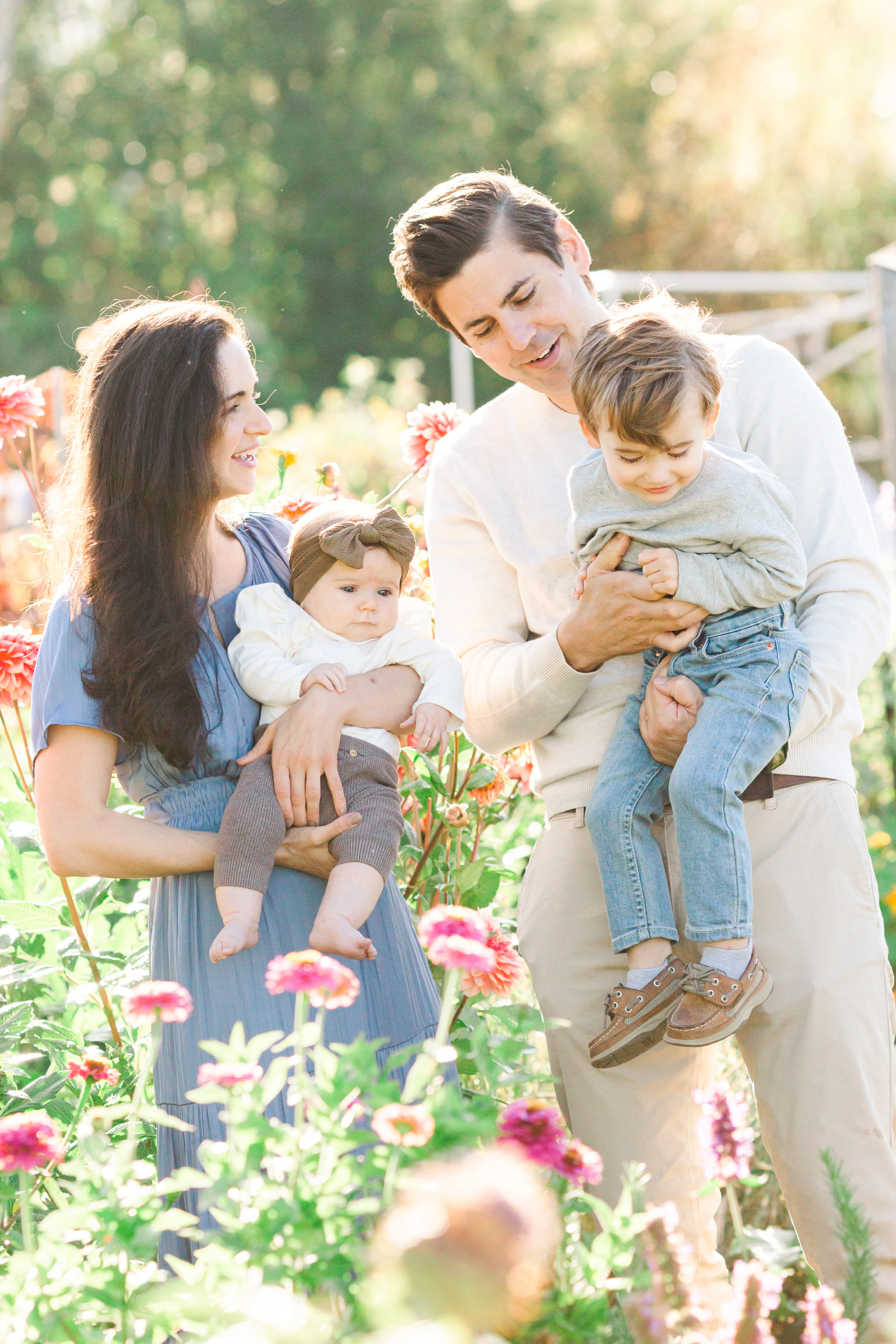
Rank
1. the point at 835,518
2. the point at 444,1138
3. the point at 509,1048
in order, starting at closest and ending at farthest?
1. the point at 444,1138
2. the point at 509,1048
3. the point at 835,518

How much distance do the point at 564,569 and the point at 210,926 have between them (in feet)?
3.03

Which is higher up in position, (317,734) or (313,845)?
(317,734)

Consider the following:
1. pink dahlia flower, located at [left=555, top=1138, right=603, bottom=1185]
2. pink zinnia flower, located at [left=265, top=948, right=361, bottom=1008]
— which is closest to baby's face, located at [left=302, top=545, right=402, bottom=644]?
pink zinnia flower, located at [left=265, top=948, right=361, bottom=1008]

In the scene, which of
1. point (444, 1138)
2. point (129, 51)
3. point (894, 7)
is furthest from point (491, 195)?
point (129, 51)

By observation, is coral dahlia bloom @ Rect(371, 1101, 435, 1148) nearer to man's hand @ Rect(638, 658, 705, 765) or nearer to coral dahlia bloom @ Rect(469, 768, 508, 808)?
man's hand @ Rect(638, 658, 705, 765)

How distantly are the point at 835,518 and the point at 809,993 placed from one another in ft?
2.61

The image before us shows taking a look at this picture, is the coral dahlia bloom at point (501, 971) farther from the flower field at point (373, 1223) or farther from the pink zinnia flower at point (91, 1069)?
the pink zinnia flower at point (91, 1069)

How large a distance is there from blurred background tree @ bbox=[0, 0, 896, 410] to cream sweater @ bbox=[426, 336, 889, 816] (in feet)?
68.7

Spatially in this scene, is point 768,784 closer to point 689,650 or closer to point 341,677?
point 689,650

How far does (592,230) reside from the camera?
985 inches

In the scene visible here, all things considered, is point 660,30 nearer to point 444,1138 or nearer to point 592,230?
point 592,230

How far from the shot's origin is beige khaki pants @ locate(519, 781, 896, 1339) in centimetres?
198

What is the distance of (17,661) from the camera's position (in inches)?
93.5

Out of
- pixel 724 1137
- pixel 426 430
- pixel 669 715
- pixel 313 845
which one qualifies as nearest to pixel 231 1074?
pixel 724 1137
